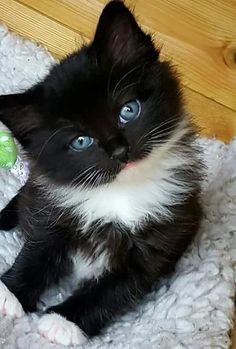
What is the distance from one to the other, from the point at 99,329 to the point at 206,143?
0.63 metres

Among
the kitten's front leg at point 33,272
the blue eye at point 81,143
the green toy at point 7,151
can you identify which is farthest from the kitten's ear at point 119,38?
the green toy at point 7,151

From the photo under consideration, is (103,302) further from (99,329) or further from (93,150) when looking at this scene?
(93,150)

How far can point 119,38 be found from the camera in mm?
1399

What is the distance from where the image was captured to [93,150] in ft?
4.34

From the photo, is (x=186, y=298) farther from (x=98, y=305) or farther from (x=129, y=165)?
(x=129, y=165)

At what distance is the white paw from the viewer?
59.7 inches

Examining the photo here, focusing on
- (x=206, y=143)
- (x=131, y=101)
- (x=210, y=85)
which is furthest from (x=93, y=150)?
(x=210, y=85)

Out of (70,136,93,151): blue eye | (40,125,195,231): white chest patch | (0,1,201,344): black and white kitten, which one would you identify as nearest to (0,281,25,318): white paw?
(0,1,201,344): black and white kitten

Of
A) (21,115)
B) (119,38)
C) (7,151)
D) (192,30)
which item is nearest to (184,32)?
(192,30)

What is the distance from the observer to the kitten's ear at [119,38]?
4.51 feet

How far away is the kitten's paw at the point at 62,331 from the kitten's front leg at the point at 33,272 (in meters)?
0.08

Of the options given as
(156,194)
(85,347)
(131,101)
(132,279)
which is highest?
(131,101)

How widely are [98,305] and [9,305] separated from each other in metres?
0.16

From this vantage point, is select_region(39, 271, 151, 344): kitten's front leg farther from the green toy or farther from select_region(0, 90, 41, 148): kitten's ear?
the green toy
